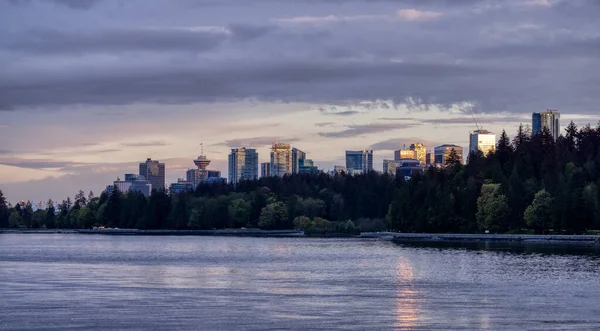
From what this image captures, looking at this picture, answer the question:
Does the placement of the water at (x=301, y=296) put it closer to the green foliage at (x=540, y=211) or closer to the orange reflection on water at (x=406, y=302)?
the orange reflection on water at (x=406, y=302)

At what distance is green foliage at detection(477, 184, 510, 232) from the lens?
191 metres

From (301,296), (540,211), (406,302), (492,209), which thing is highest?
(492,209)

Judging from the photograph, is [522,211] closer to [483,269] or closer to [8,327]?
[483,269]

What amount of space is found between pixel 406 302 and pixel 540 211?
412ft

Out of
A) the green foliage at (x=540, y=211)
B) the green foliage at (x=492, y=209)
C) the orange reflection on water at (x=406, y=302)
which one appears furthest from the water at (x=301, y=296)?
the green foliage at (x=492, y=209)

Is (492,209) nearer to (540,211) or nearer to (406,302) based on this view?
(540,211)

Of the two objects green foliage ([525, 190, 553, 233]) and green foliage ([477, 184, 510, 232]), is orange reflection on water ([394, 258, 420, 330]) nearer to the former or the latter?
green foliage ([525, 190, 553, 233])

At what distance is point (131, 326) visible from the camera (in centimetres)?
4859

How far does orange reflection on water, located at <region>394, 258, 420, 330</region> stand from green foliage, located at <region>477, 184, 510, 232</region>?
103 metres

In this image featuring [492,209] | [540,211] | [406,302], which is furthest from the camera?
[492,209]

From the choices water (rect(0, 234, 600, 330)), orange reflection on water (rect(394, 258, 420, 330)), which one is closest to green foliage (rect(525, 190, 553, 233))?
water (rect(0, 234, 600, 330))

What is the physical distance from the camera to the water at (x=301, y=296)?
50.3 m

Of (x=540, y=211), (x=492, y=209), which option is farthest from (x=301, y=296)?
(x=492, y=209)

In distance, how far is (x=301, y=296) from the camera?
6388cm
